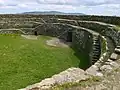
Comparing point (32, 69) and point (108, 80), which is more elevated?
point (108, 80)

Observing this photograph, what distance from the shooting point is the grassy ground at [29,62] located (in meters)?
18.2

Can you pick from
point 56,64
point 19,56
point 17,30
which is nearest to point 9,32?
point 17,30

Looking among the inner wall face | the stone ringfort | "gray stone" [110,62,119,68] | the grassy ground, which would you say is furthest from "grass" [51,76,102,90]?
the stone ringfort

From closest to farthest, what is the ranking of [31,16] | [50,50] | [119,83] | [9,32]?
[119,83]
[50,50]
[9,32]
[31,16]

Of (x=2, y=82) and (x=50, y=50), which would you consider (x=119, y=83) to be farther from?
(x=50, y=50)

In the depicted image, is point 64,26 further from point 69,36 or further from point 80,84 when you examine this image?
point 80,84

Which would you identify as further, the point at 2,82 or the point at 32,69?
the point at 32,69

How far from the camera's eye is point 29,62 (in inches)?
917

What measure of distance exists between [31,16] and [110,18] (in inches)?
615

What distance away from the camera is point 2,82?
17.5 meters

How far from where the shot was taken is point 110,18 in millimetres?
36406

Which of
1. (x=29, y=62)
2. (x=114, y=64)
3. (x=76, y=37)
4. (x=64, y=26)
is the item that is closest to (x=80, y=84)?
(x=114, y=64)

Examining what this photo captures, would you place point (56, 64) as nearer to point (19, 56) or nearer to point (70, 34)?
point (19, 56)

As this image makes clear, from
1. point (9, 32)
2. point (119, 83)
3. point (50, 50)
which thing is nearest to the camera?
point (119, 83)
